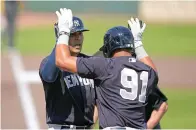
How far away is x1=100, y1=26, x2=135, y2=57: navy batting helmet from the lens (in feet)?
18.1

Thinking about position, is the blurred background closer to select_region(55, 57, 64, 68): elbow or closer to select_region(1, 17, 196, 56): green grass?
select_region(1, 17, 196, 56): green grass

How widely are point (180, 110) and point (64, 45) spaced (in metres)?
7.86

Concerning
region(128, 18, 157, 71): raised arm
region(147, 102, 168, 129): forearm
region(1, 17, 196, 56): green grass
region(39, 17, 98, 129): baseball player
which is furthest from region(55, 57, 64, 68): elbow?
region(1, 17, 196, 56): green grass

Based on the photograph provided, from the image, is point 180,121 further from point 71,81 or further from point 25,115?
point 71,81

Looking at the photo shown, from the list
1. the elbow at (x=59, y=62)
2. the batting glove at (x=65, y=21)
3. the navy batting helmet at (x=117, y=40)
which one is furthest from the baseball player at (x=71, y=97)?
the elbow at (x=59, y=62)

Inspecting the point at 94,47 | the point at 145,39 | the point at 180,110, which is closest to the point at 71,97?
the point at 180,110

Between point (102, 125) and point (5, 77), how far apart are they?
1152 centimetres

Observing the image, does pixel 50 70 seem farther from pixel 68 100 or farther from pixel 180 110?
pixel 180 110

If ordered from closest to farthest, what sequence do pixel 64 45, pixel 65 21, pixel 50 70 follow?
pixel 64 45
pixel 65 21
pixel 50 70

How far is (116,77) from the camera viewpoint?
539 cm

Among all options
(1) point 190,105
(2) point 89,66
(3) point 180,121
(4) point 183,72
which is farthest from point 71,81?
(4) point 183,72

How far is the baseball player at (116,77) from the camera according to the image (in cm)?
537

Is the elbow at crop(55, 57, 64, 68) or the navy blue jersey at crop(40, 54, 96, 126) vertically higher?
the elbow at crop(55, 57, 64, 68)

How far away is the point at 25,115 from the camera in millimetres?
12312
